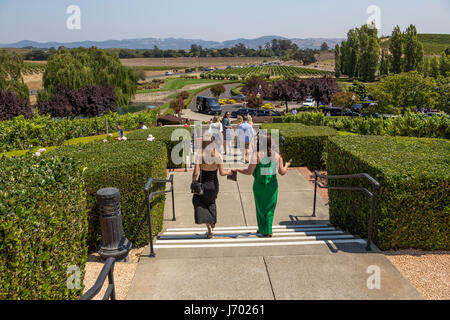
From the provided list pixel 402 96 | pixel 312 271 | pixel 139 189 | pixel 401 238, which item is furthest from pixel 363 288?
pixel 402 96

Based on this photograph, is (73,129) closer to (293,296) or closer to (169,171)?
(169,171)

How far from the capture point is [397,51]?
65.9 m

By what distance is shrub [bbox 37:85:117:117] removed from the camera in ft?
86.9

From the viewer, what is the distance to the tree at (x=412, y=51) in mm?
63438

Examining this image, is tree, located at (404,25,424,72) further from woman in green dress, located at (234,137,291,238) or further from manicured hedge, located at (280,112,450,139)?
woman in green dress, located at (234,137,291,238)

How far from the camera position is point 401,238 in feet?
16.1

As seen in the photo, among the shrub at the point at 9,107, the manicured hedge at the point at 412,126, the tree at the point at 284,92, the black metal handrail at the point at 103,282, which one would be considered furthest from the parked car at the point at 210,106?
the black metal handrail at the point at 103,282

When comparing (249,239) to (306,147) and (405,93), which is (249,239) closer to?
(306,147)

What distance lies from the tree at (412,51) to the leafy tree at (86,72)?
53789 millimetres

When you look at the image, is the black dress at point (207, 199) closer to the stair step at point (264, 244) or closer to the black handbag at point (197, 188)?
the black handbag at point (197, 188)

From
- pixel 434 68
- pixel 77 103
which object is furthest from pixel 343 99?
pixel 434 68

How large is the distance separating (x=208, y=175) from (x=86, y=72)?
31.1 m

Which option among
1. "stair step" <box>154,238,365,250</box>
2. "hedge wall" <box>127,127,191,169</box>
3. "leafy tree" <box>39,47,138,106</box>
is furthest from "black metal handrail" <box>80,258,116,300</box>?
"leafy tree" <box>39,47,138,106</box>

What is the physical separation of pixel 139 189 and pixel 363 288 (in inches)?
139
